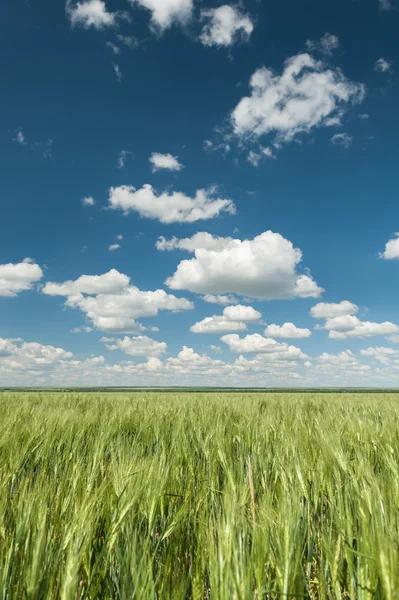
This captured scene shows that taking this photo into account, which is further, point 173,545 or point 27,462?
point 27,462

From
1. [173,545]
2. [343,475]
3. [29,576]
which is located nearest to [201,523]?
[173,545]

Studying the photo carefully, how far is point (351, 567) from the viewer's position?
1.17 m

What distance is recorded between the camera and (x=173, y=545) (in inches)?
58.7

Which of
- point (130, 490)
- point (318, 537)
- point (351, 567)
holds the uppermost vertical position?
point (130, 490)

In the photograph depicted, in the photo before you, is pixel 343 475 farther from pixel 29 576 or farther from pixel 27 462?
pixel 27 462

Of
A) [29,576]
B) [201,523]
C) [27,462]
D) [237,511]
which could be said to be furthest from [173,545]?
[27,462]

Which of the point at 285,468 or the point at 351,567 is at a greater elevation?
the point at 285,468

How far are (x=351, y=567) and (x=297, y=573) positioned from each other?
0.71 ft

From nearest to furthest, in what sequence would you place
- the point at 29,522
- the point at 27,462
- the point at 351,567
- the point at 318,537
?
the point at 351,567, the point at 29,522, the point at 318,537, the point at 27,462

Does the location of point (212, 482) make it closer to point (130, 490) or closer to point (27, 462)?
point (130, 490)

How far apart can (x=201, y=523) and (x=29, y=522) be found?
58 cm

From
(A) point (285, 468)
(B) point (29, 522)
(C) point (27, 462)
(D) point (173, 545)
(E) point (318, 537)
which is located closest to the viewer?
(B) point (29, 522)

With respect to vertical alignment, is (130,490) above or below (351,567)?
above

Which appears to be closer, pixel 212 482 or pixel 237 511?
pixel 237 511
